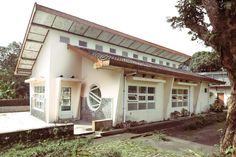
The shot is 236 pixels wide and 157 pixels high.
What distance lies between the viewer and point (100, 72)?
535 inches

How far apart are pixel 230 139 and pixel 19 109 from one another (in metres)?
21.9

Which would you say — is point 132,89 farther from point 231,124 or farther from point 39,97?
point 39,97

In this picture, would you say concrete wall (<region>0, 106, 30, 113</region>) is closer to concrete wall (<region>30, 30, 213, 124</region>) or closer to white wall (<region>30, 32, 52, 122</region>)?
white wall (<region>30, 32, 52, 122</region>)

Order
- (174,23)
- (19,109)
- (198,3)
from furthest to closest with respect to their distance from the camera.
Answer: (19,109), (174,23), (198,3)

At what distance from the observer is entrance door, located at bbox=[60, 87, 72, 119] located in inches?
570

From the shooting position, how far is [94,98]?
14.1m

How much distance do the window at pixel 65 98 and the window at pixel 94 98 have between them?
1.50m

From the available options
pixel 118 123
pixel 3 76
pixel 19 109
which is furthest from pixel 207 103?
pixel 3 76

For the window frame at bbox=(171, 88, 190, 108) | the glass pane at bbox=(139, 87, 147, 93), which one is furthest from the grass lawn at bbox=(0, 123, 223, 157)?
the window frame at bbox=(171, 88, 190, 108)

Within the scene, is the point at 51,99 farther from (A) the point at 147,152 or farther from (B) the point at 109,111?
(A) the point at 147,152

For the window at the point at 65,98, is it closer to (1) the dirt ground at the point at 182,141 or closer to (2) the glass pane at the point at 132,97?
(2) the glass pane at the point at 132,97

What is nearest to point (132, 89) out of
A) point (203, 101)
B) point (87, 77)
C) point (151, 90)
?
point (151, 90)

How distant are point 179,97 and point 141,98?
5.11 metres

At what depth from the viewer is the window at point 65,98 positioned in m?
14.6
